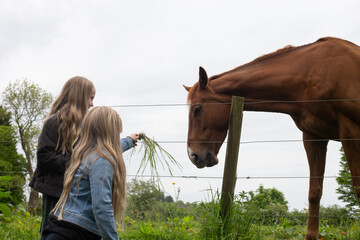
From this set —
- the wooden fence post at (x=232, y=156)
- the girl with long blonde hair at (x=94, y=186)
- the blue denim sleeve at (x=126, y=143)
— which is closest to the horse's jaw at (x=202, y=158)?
the wooden fence post at (x=232, y=156)

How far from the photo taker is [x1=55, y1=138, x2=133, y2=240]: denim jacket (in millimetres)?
2010

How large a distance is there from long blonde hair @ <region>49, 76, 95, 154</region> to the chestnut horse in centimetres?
144

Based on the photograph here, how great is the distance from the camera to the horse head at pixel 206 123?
4109 mm

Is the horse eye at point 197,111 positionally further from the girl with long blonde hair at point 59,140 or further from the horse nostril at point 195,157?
the girl with long blonde hair at point 59,140

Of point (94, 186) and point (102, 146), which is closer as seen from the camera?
point (94, 186)

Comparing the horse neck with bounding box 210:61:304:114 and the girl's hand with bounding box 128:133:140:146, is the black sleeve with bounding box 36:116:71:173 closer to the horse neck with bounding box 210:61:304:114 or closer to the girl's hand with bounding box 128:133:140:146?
the girl's hand with bounding box 128:133:140:146

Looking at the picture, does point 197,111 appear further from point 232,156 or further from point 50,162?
point 50,162

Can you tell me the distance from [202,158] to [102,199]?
218cm

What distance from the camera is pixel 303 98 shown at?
4184 mm

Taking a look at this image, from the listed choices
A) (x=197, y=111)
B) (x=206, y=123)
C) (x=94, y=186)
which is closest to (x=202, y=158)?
(x=206, y=123)

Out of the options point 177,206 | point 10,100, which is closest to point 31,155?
point 10,100

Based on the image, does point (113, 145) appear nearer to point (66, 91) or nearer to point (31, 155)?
point (66, 91)

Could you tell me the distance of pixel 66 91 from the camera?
9.53 feet

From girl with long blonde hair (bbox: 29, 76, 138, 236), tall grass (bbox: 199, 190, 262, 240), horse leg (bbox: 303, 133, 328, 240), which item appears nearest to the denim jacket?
girl with long blonde hair (bbox: 29, 76, 138, 236)
